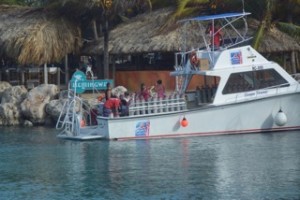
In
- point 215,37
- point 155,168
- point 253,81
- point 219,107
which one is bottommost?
point 155,168

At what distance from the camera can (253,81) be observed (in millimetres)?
27141

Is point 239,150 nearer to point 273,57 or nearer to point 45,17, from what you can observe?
point 273,57

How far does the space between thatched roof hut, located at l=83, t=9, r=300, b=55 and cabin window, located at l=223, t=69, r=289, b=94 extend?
7.37 m

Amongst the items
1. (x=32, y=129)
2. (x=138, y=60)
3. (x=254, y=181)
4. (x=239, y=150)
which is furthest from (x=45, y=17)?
(x=254, y=181)

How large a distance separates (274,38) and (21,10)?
466 inches

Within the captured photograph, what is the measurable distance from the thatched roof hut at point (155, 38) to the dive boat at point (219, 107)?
23.8 feet

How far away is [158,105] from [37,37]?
1218 centimetres

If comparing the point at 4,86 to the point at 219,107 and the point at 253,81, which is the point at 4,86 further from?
the point at 253,81

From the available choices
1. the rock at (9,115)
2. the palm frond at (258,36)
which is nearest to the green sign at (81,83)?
the rock at (9,115)

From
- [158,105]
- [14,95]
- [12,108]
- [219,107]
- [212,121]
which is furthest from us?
[14,95]

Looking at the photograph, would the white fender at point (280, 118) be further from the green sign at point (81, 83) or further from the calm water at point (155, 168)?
the green sign at point (81, 83)

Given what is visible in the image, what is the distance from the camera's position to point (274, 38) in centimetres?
3559

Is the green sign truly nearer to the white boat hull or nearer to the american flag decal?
the white boat hull

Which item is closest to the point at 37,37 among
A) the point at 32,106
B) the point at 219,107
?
the point at 32,106
